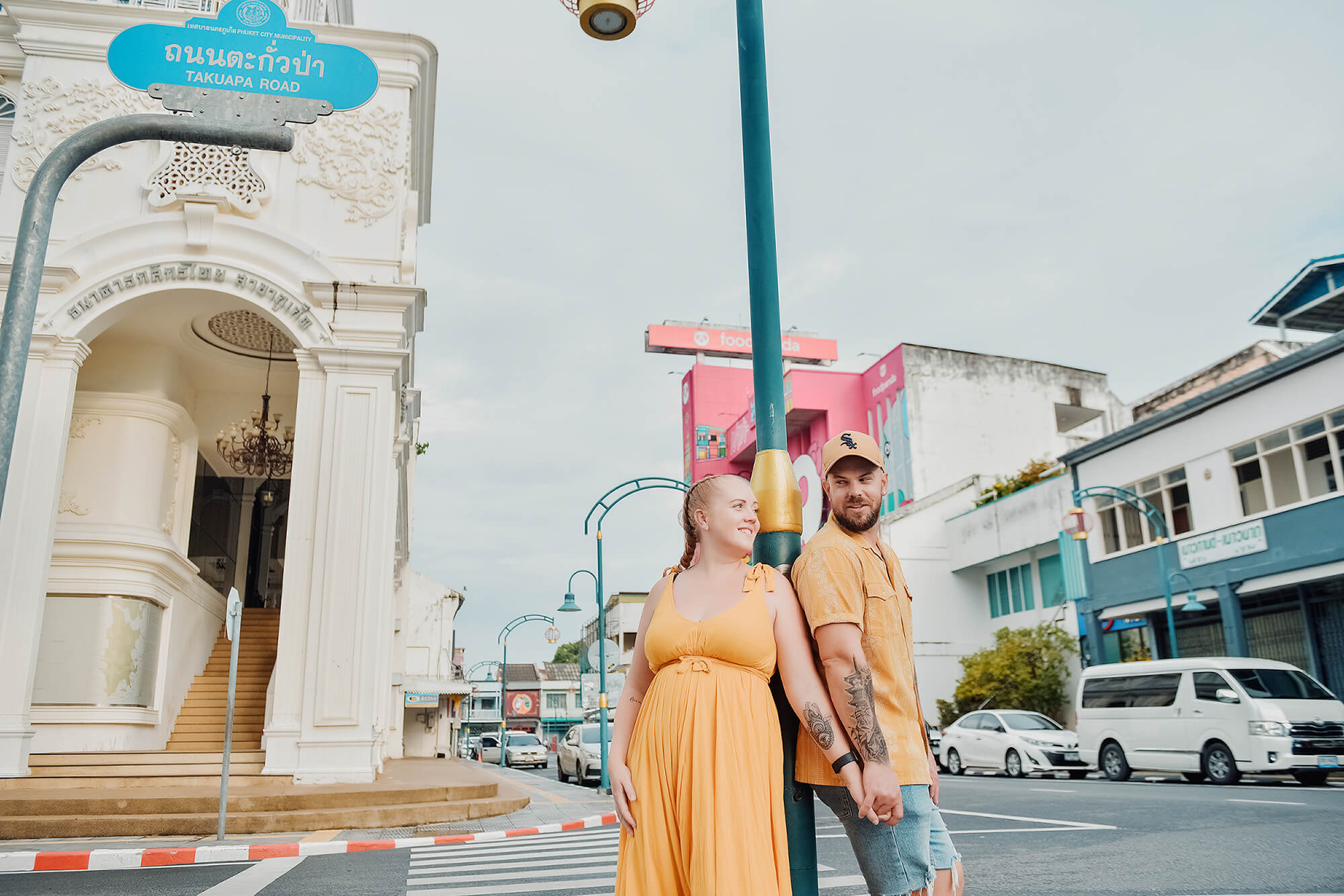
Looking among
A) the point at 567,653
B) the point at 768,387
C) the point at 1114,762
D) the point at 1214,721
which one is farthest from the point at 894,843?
the point at 567,653

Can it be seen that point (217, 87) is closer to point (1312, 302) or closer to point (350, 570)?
point (350, 570)

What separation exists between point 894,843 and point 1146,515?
2461 cm

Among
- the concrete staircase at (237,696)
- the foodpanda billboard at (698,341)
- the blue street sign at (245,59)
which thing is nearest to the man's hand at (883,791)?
the blue street sign at (245,59)

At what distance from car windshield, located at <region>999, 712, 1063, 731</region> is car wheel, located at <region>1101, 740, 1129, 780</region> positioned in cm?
191

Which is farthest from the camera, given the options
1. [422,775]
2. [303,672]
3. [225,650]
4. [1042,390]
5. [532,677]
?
[532,677]

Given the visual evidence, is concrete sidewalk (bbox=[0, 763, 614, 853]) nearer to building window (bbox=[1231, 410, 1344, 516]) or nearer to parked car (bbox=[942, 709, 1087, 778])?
parked car (bbox=[942, 709, 1087, 778])

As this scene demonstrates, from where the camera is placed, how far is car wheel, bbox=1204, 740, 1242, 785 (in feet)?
50.5

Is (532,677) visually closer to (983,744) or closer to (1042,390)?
(1042,390)

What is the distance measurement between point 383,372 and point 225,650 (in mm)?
7637

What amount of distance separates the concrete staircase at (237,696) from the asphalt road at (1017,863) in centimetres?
540

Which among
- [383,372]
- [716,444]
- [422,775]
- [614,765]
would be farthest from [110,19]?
[716,444]

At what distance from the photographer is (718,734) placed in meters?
2.82

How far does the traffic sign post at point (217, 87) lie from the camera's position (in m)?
6.29

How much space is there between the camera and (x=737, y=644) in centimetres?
292
